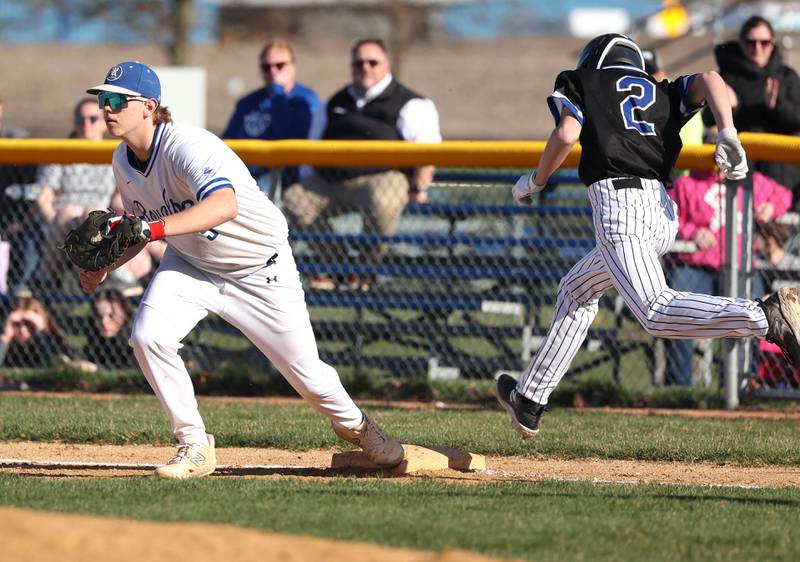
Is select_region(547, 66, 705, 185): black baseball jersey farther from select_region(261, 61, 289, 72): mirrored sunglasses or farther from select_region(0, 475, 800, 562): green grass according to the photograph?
select_region(261, 61, 289, 72): mirrored sunglasses

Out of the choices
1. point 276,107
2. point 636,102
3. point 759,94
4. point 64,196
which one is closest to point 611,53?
point 636,102

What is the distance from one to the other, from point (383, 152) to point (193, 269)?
3.21m

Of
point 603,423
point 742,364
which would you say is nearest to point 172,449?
point 603,423

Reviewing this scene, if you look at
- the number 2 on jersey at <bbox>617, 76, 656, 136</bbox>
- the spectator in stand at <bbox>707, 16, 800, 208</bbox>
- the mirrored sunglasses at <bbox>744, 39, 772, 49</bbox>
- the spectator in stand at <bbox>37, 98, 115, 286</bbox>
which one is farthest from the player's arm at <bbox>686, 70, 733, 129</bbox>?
the spectator in stand at <bbox>37, 98, 115, 286</bbox>

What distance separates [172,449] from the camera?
22.7 feet

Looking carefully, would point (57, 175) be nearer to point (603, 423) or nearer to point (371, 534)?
point (603, 423)

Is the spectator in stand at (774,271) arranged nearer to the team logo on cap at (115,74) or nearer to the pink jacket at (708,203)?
the pink jacket at (708,203)

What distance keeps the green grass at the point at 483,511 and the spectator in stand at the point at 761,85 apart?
429 cm

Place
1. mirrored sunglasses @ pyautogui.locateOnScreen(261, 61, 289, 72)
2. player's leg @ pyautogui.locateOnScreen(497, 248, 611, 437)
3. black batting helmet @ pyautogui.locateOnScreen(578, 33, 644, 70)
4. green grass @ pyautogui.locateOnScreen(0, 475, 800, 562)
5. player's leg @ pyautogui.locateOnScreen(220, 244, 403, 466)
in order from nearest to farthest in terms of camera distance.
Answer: green grass @ pyautogui.locateOnScreen(0, 475, 800, 562), player's leg @ pyautogui.locateOnScreen(220, 244, 403, 466), black batting helmet @ pyautogui.locateOnScreen(578, 33, 644, 70), player's leg @ pyautogui.locateOnScreen(497, 248, 611, 437), mirrored sunglasses @ pyautogui.locateOnScreen(261, 61, 289, 72)

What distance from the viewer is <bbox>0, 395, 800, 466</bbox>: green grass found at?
6.66 metres

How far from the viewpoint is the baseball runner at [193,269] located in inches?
219

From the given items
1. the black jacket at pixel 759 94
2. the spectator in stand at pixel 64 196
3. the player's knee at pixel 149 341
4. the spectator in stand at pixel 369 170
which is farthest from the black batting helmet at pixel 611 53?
the spectator in stand at pixel 64 196

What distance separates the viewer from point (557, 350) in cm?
613

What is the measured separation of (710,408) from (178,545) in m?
5.48
